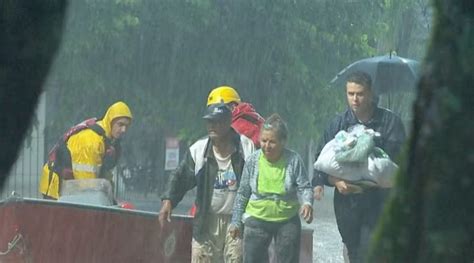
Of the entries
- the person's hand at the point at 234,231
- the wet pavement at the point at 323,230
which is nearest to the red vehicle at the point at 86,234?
the person's hand at the point at 234,231

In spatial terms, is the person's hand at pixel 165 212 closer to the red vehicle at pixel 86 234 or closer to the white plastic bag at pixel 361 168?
the red vehicle at pixel 86 234

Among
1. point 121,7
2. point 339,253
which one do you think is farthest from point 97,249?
point 121,7

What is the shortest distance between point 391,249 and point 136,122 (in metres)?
15.9

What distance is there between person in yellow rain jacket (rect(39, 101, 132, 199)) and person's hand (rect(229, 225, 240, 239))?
1.65m

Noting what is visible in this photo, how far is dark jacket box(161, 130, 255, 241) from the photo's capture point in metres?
7.45

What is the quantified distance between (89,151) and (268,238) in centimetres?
189

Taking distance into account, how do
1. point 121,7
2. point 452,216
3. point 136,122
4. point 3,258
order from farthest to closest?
point 136,122, point 121,7, point 3,258, point 452,216

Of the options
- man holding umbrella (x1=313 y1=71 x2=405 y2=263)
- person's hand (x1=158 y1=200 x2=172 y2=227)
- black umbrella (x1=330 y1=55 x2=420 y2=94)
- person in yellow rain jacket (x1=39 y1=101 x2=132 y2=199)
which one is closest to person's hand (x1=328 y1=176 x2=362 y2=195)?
man holding umbrella (x1=313 y1=71 x2=405 y2=263)

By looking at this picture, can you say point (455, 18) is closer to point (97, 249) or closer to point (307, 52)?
point (97, 249)

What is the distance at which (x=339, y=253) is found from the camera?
1122 cm

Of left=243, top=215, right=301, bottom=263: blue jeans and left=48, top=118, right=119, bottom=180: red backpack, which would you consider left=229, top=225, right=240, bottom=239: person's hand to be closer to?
left=243, top=215, right=301, bottom=263: blue jeans

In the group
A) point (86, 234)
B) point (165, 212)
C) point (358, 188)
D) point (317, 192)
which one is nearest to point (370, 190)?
point (358, 188)

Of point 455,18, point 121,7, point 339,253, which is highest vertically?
point 121,7

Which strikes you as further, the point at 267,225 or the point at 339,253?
the point at 339,253
